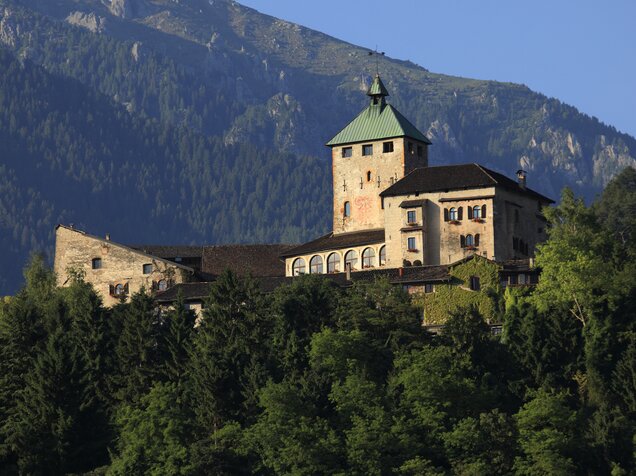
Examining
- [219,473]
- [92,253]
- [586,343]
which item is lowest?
[219,473]

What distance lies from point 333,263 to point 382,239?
208 inches

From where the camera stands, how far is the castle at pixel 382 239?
124125mm

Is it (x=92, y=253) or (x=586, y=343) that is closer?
(x=586, y=343)

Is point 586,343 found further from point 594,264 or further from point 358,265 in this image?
point 358,265

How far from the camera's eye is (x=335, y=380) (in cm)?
9894

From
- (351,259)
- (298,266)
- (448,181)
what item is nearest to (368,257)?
(351,259)

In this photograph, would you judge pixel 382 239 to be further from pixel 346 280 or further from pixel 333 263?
pixel 346 280

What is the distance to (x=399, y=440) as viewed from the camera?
93312 mm

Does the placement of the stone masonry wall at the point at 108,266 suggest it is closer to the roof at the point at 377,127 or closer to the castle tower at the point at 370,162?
the castle tower at the point at 370,162

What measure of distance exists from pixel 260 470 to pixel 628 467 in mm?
19851

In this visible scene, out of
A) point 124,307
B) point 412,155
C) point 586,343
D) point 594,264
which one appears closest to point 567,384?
point 586,343

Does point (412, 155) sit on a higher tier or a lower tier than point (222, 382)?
higher

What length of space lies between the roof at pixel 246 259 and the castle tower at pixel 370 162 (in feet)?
18.9

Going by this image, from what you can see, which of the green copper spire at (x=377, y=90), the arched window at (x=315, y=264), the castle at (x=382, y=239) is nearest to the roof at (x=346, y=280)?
the castle at (x=382, y=239)
